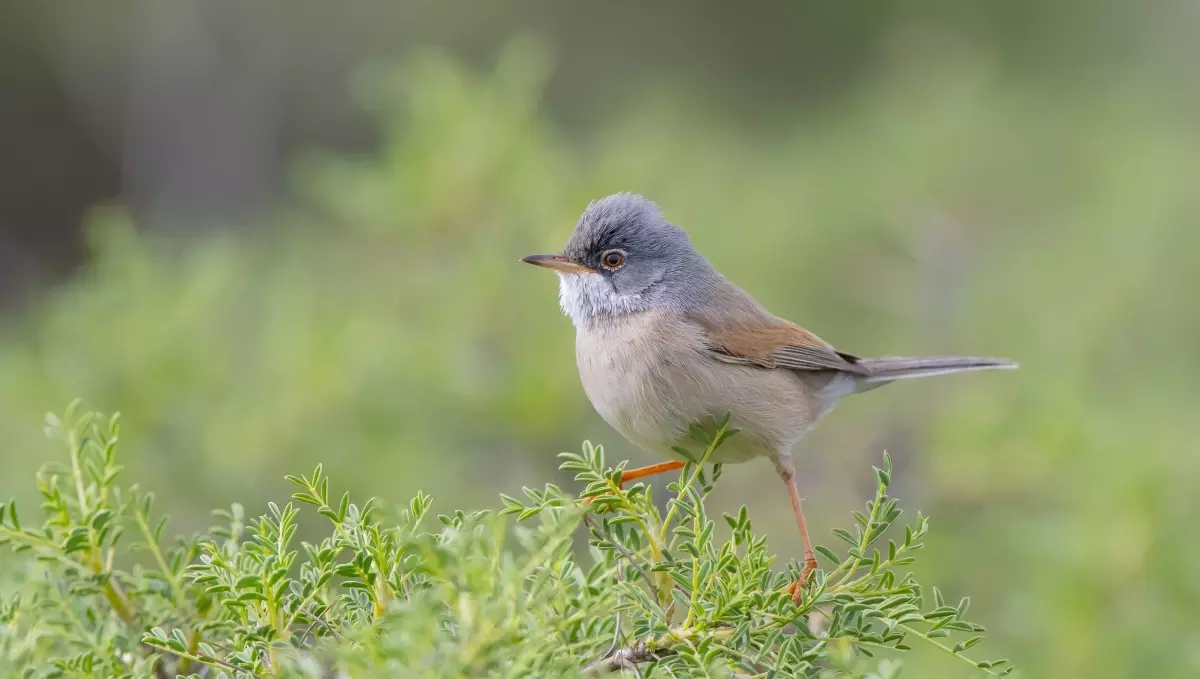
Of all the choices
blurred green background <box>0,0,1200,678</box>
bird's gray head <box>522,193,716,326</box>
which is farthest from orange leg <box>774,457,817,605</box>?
blurred green background <box>0,0,1200,678</box>

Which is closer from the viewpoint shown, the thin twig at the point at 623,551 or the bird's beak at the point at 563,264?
the thin twig at the point at 623,551

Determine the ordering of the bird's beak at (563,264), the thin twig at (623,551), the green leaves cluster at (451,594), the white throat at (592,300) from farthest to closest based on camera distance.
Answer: the bird's beak at (563,264) → the white throat at (592,300) → the thin twig at (623,551) → the green leaves cluster at (451,594)

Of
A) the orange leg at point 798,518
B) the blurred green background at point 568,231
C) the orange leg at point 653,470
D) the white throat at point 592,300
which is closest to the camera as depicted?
the orange leg at point 798,518

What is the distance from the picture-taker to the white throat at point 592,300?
3.79m

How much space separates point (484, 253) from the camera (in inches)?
221

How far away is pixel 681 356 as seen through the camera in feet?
11.4

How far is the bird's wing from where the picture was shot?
368 cm

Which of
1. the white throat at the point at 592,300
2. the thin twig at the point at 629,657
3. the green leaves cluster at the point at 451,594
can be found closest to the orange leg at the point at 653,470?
the white throat at the point at 592,300

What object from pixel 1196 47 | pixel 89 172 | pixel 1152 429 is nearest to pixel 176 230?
pixel 89 172

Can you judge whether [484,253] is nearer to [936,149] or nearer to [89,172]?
[936,149]

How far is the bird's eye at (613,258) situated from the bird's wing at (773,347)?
1.37 ft

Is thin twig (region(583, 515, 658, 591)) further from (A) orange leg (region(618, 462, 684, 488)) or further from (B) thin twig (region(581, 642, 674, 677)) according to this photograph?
(A) orange leg (region(618, 462, 684, 488))

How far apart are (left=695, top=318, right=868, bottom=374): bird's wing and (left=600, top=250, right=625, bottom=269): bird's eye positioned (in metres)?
0.42

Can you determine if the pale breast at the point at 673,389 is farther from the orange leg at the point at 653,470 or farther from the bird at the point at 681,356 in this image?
the orange leg at the point at 653,470
